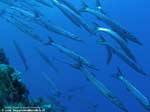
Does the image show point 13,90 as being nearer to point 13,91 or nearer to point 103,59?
point 13,91

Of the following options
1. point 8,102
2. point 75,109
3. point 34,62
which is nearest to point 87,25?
point 8,102

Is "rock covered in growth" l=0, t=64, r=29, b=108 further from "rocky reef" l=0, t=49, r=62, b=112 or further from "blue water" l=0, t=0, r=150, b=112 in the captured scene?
"blue water" l=0, t=0, r=150, b=112

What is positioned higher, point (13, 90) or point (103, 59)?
point (103, 59)

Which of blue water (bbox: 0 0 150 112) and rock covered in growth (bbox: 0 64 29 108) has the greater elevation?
blue water (bbox: 0 0 150 112)

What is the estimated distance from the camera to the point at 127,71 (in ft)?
109

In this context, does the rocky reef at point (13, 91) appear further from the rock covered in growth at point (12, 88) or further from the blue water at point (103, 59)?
the blue water at point (103, 59)

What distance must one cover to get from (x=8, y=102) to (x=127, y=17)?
91.0ft

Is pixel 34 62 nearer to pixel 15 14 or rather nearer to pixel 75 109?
pixel 75 109

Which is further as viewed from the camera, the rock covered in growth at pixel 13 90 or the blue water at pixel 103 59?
the blue water at pixel 103 59

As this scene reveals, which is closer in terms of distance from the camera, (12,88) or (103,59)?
(12,88)

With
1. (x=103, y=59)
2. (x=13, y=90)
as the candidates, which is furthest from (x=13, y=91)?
(x=103, y=59)

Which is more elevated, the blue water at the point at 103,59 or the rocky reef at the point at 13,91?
the blue water at the point at 103,59

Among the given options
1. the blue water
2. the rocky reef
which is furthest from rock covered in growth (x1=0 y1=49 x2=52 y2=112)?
the blue water

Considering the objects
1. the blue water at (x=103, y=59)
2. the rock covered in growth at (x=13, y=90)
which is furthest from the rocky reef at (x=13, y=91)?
the blue water at (x=103, y=59)
